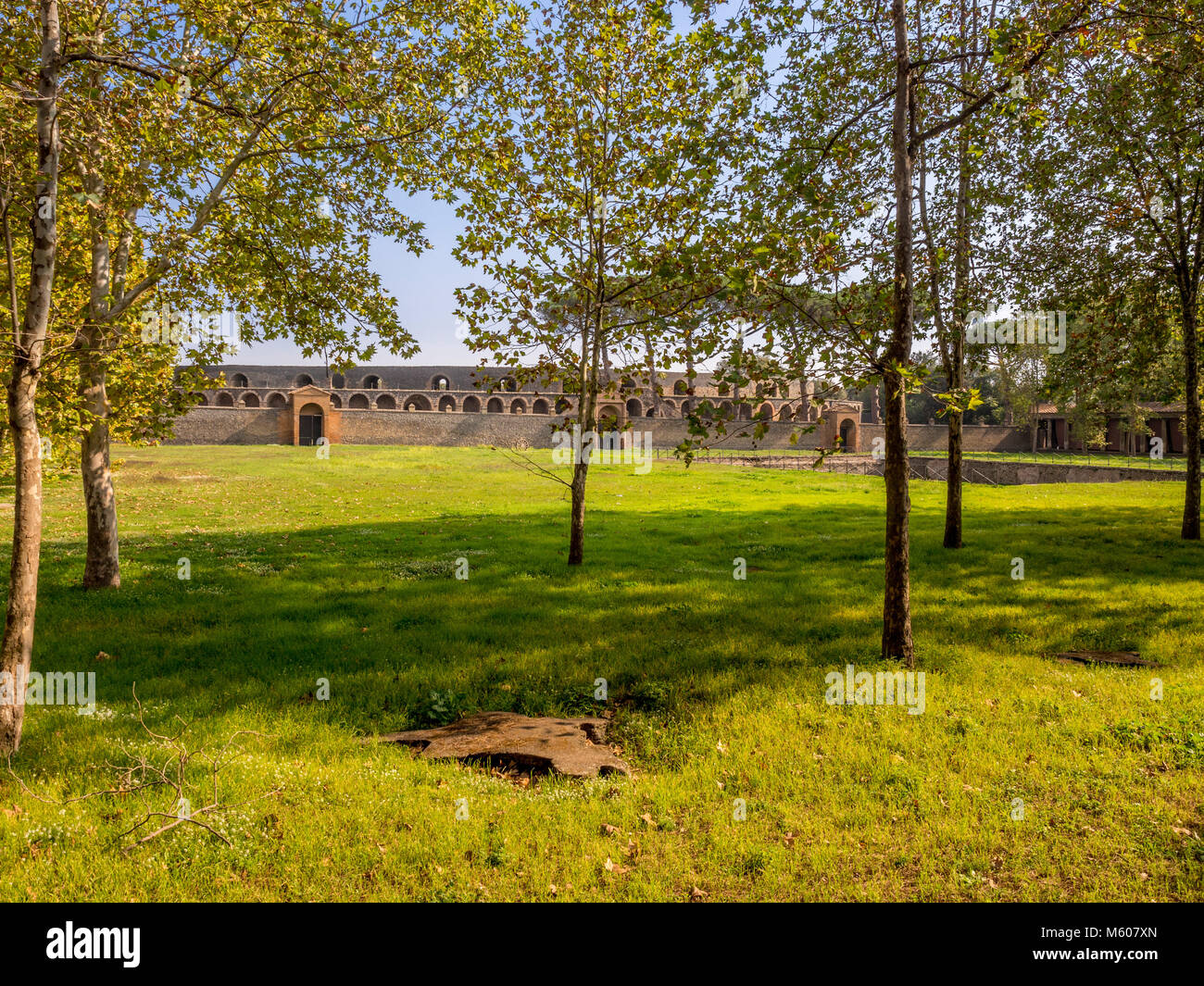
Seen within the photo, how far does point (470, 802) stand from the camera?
4.84m

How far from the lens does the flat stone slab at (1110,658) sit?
756 centimetres

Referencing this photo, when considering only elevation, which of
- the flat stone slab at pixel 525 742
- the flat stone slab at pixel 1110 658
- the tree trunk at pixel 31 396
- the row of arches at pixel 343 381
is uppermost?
the row of arches at pixel 343 381

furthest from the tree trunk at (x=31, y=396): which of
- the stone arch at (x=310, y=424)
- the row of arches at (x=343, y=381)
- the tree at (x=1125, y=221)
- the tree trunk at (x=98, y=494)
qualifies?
the row of arches at (x=343, y=381)

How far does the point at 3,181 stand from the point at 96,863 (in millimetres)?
5104

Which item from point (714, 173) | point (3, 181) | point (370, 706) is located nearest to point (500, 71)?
point (714, 173)

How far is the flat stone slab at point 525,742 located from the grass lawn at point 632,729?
21cm

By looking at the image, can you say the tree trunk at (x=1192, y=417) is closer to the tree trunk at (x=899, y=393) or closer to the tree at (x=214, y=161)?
the tree trunk at (x=899, y=393)

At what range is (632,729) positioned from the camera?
20.3 ft

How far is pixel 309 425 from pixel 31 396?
67818 millimetres

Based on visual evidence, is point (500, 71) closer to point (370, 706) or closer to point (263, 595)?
point (263, 595)

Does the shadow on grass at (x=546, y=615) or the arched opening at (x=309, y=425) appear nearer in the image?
the shadow on grass at (x=546, y=615)

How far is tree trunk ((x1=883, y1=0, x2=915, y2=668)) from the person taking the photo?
22.8 feet

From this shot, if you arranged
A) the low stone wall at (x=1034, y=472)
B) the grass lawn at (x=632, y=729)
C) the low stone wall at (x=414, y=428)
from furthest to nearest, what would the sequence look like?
1. the low stone wall at (x=414, y=428)
2. the low stone wall at (x=1034, y=472)
3. the grass lawn at (x=632, y=729)

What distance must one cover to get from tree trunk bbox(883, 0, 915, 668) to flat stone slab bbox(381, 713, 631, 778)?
381cm
